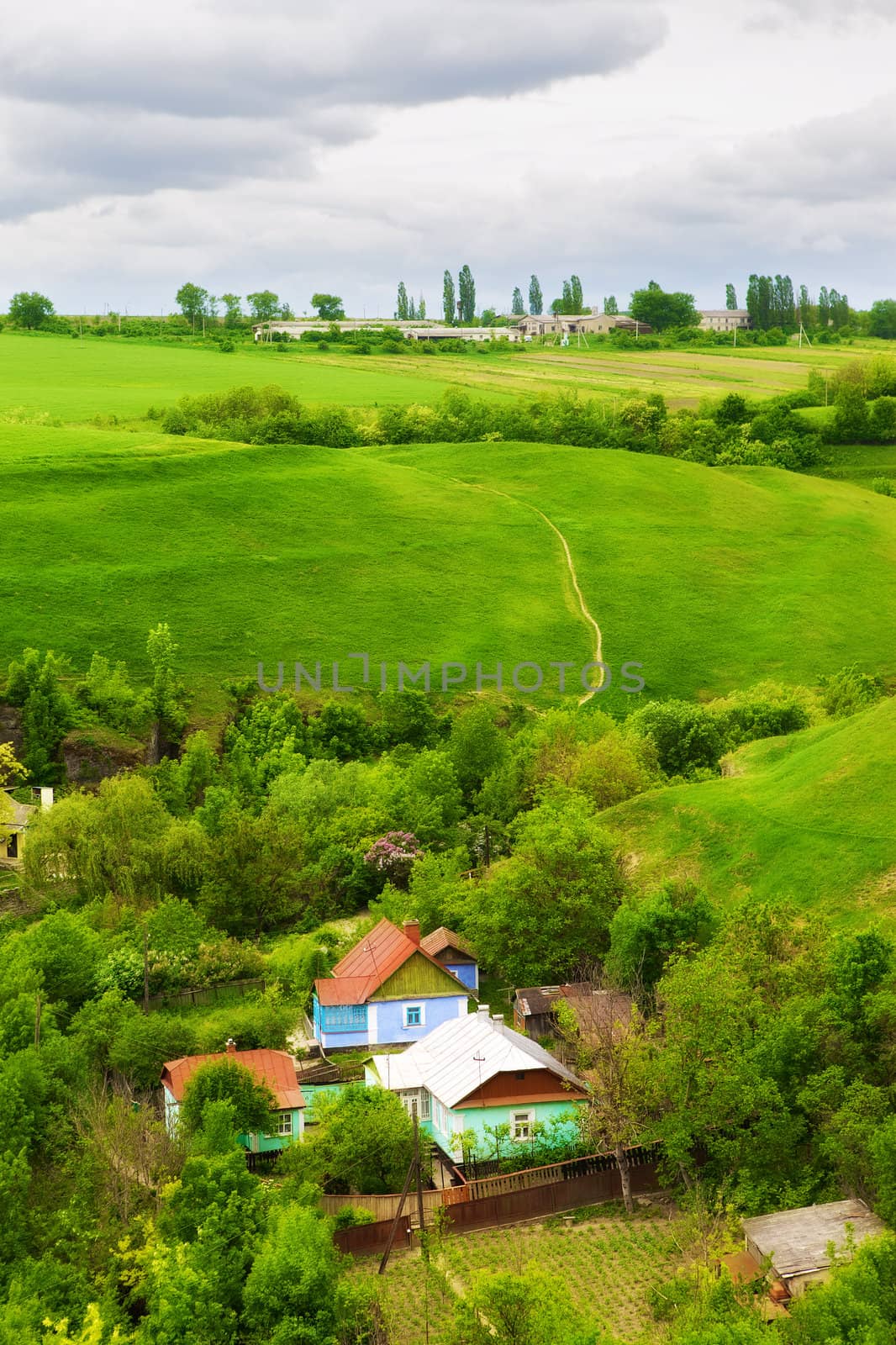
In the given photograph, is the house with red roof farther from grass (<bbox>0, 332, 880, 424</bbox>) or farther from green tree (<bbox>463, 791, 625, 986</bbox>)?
grass (<bbox>0, 332, 880, 424</bbox>)

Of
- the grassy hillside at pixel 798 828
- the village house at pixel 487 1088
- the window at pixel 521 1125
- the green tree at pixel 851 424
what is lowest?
the window at pixel 521 1125

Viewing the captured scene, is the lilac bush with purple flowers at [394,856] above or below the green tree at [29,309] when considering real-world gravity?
below

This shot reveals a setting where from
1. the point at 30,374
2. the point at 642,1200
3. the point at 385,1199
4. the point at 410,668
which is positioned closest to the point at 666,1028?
the point at 642,1200

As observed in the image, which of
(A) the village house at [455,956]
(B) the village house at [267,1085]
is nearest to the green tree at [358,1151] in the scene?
(B) the village house at [267,1085]

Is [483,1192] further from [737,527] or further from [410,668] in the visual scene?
[737,527]

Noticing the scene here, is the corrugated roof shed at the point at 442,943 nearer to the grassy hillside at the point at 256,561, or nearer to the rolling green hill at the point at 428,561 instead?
the rolling green hill at the point at 428,561

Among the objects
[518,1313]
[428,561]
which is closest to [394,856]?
[518,1313]

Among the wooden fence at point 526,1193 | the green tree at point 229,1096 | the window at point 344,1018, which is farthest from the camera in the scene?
the window at point 344,1018
